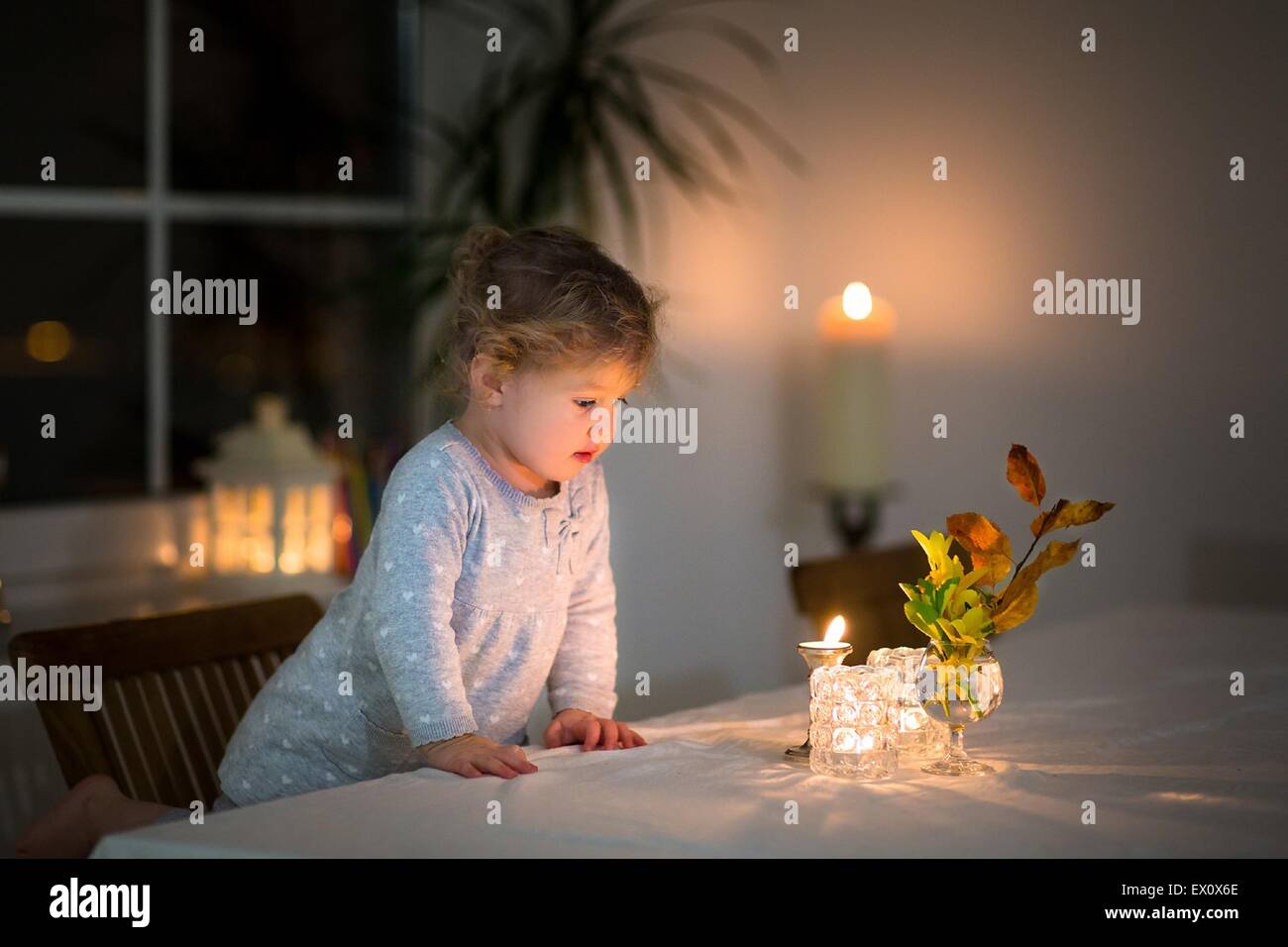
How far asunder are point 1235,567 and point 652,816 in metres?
2.19

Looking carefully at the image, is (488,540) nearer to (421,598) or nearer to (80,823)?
(421,598)

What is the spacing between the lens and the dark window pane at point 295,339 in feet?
9.60

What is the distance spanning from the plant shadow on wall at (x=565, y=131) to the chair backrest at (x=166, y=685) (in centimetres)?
119

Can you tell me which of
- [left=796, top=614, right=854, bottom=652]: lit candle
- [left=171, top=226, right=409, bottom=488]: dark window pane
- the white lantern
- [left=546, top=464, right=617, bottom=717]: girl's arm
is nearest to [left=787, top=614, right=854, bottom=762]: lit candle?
[left=796, top=614, right=854, bottom=652]: lit candle

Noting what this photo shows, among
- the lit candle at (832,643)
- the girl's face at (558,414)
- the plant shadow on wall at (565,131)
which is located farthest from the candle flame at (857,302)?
the lit candle at (832,643)

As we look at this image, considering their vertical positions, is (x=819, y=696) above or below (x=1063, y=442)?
below

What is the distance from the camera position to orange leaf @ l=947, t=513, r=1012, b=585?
4.19 feet

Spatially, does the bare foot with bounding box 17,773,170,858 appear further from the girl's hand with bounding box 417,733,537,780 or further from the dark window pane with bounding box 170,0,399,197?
the dark window pane with bounding box 170,0,399,197
